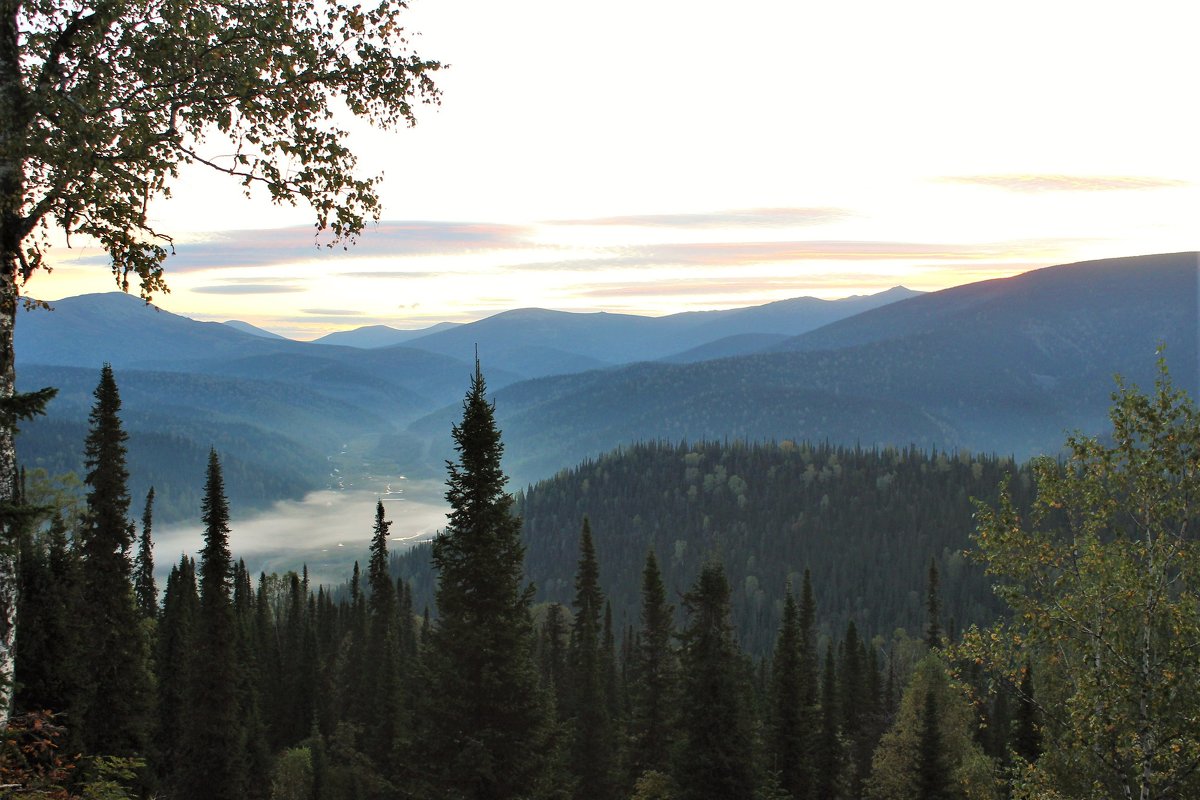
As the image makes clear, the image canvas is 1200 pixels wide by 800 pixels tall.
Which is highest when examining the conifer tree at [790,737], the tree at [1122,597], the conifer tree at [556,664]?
the tree at [1122,597]

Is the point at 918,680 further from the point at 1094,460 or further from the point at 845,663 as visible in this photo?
the point at 1094,460

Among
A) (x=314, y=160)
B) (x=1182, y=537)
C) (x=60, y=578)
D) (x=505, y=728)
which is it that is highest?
(x=314, y=160)

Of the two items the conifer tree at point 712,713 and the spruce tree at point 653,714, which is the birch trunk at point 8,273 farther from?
the spruce tree at point 653,714

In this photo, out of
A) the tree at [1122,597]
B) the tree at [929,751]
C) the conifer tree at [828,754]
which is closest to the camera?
the tree at [1122,597]

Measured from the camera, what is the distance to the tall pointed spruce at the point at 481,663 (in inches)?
1002

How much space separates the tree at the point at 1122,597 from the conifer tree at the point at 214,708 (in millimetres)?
35582

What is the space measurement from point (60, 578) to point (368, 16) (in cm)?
2879

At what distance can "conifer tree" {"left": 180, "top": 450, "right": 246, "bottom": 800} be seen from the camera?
40.9m

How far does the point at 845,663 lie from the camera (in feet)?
282

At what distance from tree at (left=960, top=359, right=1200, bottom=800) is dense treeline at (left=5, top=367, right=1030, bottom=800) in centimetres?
213

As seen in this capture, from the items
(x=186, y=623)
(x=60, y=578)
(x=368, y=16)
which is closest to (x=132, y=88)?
(x=368, y=16)

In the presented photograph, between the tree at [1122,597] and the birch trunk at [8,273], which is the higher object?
the birch trunk at [8,273]

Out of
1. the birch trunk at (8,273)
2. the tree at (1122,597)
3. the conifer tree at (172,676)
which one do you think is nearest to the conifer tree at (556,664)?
the conifer tree at (172,676)

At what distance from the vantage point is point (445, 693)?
2617cm
